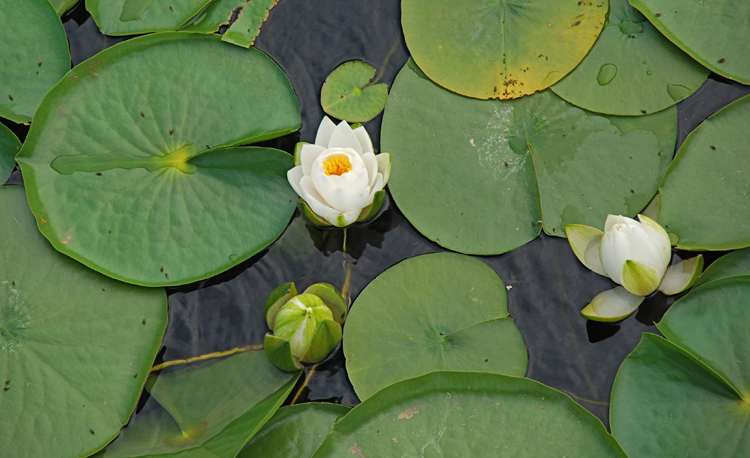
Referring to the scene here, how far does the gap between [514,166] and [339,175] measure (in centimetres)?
84

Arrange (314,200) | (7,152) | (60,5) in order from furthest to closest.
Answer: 1. (60,5)
2. (7,152)
3. (314,200)

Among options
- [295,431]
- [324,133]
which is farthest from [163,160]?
[295,431]

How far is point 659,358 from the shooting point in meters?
1.98

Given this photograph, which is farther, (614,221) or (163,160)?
(163,160)

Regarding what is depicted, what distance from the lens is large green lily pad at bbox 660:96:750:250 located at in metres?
2.13

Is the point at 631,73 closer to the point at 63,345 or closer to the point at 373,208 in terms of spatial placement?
the point at 373,208

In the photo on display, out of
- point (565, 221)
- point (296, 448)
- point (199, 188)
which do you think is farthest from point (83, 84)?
point (565, 221)

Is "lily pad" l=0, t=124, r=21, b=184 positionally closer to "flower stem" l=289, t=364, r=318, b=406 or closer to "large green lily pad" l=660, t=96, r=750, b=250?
"flower stem" l=289, t=364, r=318, b=406

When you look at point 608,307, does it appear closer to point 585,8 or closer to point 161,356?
point 585,8

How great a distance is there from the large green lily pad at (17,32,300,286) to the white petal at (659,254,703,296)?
177 cm

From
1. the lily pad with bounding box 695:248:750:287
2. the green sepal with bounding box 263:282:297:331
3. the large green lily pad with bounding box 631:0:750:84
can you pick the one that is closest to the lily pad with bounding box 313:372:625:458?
the green sepal with bounding box 263:282:297:331

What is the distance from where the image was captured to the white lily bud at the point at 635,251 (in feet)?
6.63

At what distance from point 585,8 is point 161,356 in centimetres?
267

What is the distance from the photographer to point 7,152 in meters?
2.46
